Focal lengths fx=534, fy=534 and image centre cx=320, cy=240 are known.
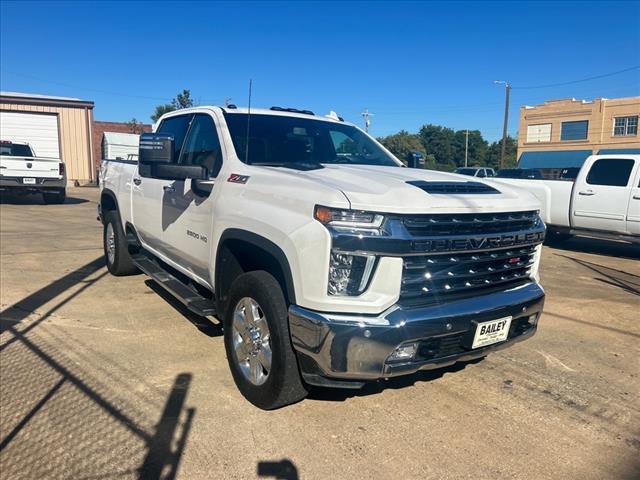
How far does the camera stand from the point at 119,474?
109 inches

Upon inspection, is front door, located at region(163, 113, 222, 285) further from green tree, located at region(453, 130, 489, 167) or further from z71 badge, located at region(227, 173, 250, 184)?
green tree, located at region(453, 130, 489, 167)

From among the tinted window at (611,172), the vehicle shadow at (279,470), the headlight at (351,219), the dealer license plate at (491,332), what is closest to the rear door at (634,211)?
the tinted window at (611,172)

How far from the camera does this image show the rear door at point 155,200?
16.5 ft

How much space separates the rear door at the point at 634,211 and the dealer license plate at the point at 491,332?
8007 millimetres

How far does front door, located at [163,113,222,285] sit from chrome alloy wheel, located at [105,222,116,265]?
2125mm

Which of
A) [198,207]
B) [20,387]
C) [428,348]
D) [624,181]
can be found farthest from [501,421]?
[624,181]

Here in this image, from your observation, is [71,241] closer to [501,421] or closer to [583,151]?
[501,421]

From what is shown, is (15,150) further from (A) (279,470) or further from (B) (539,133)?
(B) (539,133)

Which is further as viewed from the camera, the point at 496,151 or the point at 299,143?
the point at 496,151

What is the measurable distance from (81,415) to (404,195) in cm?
241

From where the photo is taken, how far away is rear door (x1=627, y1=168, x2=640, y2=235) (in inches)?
388

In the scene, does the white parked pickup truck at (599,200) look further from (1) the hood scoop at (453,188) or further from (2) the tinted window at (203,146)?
(2) the tinted window at (203,146)

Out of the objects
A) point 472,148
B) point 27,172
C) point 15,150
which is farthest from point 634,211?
point 472,148

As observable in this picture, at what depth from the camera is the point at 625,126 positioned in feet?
155
